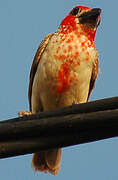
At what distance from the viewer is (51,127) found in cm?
313

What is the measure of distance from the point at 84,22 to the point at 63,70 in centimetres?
112

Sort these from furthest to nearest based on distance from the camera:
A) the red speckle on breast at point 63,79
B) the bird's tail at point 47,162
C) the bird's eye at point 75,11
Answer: the bird's eye at point 75,11, the bird's tail at point 47,162, the red speckle on breast at point 63,79

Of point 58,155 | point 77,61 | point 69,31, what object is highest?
point 69,31

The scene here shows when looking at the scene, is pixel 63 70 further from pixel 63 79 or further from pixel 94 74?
pixel 94 74

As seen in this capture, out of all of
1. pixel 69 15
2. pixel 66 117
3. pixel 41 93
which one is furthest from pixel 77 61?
pixel 66 117

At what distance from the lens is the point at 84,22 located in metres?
6.54

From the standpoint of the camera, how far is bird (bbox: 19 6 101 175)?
19.2 feet

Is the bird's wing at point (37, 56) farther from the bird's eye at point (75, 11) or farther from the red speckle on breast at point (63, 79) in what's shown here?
the bird's eye at point (75, 11)

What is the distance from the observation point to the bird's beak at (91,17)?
640 cm

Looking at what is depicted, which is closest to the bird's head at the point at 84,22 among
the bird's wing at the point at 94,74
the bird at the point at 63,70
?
the bird at the point at 63,70

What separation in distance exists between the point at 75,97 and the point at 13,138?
2.98m

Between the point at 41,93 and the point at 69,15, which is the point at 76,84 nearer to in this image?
the point at 41,93

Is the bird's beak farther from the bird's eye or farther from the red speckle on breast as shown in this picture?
the red speckle on breast

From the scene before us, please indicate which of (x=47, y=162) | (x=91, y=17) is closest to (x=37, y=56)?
(x=91, y=17)
